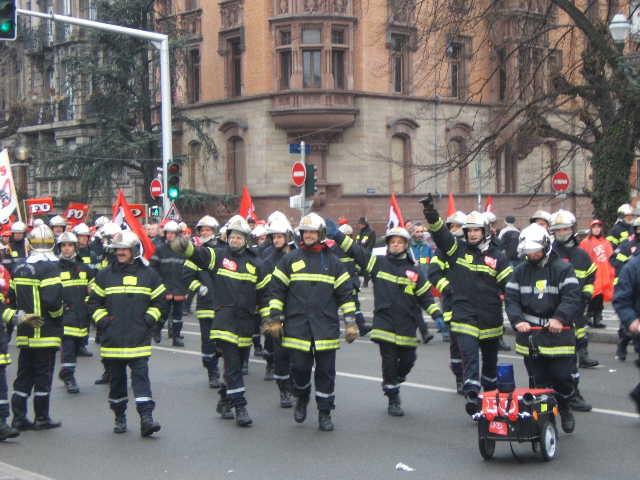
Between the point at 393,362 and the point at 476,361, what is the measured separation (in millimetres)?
831

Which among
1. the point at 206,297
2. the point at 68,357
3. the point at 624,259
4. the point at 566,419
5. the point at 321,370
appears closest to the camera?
the point at 566,419

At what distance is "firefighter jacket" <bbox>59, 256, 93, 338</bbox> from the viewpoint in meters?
11.6

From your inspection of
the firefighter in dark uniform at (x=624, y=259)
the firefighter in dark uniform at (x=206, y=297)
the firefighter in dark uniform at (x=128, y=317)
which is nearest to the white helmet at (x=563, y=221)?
the firefighter in dark uniform at (x=624, y=259)

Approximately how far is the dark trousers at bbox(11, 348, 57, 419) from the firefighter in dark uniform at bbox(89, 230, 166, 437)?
68 centimetres

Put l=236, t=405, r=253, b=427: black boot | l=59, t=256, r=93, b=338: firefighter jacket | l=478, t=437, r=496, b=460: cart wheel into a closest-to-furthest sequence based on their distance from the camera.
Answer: l=478, t=437, r=496, b=460: cart wheel
l=236, t=405, r=253, b=427: black boot
l=59, t=256, r=93, b=338: firefighter jacket

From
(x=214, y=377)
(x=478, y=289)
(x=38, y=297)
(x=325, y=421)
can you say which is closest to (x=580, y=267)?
(x=478, y=289)

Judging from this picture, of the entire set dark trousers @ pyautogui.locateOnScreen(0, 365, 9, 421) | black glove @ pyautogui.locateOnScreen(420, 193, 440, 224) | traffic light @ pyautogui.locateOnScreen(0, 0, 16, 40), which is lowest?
dark trousers @ pyautogui.locateOnScreen(0, 365, 9, 421)

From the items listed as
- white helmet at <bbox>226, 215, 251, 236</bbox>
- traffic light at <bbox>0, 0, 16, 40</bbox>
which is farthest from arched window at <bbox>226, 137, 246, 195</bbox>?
white helmet at <bbox>226, 215, 251, 236</bbox>

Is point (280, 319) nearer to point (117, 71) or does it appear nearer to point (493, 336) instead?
point (493, 336)

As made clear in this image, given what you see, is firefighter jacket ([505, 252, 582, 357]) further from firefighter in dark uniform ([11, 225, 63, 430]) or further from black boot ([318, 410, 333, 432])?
firefighter in dark uniform ([11, 225, 63, 430])

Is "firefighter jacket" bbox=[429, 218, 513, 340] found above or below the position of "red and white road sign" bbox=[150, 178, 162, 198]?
below

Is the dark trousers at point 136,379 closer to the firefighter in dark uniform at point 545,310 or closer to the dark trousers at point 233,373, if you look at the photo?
the dark trousers at point 233,373

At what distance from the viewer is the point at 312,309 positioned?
9.28 meters

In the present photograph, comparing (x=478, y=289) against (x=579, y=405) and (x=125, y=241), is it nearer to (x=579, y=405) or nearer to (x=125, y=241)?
(x=579, y=405)
